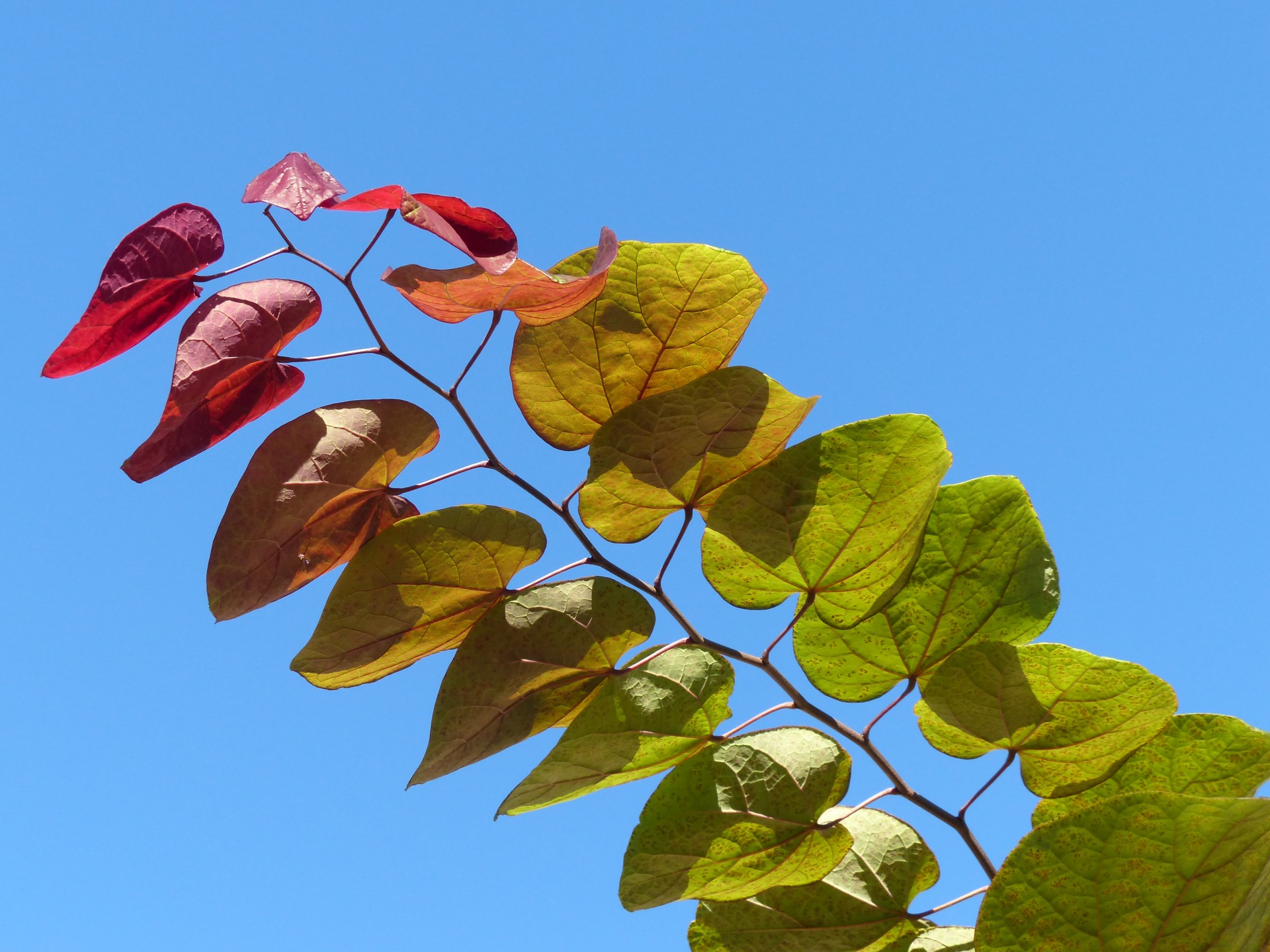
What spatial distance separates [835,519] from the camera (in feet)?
1.77

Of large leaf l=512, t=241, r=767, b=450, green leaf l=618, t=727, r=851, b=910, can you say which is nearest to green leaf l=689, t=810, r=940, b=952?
green leaf l=618, t=727, r=851, b=910

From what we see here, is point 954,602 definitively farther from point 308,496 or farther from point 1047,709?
point 308,496

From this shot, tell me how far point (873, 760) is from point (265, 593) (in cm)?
36

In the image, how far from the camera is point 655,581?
0.59m

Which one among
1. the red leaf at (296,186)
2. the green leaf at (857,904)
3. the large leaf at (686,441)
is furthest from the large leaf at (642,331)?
the green leaf at (857,904)

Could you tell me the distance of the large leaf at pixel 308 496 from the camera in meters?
0.57

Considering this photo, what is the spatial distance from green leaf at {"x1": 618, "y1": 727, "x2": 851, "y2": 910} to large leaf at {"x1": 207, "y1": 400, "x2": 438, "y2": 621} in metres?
0.23

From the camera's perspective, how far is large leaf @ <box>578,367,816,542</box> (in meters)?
0.55

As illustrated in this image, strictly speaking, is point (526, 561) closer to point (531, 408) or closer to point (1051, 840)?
point (531, 408)

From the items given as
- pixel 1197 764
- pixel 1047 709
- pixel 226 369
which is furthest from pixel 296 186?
pixel 1197 764

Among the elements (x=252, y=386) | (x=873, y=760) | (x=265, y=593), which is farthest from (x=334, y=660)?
(x=873, y=760)

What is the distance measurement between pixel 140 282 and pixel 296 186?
0.40 ft

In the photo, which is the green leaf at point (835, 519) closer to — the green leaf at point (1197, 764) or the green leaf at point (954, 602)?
the green leaf at point (954, 602)

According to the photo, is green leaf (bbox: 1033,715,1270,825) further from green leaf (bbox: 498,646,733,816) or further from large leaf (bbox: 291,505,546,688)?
large leaf (bbox: 291,505,546,688)
